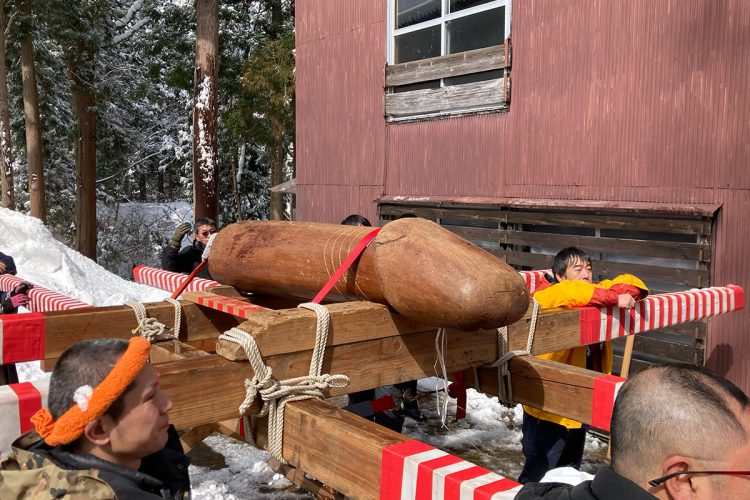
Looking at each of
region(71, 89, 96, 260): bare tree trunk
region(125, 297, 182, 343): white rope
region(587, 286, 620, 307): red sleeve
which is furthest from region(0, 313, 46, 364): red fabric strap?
region(71, 89, 96, 260): bare tree trunk

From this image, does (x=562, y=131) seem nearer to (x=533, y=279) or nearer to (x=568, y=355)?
(x=533, y=279)

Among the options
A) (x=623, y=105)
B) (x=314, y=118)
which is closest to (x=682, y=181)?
(x=623, y=105)

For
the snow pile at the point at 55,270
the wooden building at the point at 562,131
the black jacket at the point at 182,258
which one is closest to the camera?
the wooden building at the point at 562,131

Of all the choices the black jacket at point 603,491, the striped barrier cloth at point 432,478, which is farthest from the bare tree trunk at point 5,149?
the black jacket at point 603,491

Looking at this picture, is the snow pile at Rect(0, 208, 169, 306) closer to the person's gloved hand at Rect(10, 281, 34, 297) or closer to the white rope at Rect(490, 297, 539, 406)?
the person's gloved hand at Rect(10, 281, 34, 297)

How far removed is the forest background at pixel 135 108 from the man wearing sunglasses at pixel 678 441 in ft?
38.2

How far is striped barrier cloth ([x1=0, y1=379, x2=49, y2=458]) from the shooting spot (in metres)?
2.03

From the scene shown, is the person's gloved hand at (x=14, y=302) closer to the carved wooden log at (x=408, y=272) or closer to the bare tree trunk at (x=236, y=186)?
the carved wooden log at (x=408, y=272)

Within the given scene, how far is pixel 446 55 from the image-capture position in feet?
27.8

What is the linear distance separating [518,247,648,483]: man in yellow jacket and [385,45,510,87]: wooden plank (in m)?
4.07

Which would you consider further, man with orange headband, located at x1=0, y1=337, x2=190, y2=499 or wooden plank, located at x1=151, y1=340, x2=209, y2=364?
wooden plank, located at x1=151, y1=340, x2=209, y2=364

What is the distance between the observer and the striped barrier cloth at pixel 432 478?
168 centimetres

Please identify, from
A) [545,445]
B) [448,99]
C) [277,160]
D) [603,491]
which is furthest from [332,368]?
[277,160]

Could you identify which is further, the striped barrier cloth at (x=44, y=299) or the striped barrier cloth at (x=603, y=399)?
the striped barrier cloth at (x=44, y=299)
